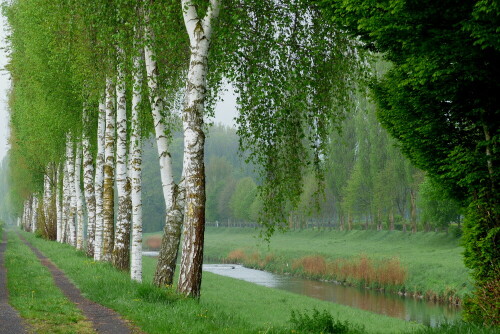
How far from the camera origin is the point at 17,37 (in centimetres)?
3131

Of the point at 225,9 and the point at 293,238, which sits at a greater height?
the point at 225,9

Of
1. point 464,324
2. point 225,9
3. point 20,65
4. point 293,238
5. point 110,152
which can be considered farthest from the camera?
point 293,238

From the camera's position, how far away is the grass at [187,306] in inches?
373

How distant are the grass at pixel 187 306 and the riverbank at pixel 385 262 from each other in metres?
5.18

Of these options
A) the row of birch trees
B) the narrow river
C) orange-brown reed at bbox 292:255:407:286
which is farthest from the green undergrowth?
orange-brown reed at bbox 292:255:407:286

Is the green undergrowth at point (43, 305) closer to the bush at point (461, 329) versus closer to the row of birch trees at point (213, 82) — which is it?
the row of birch trees at point (213, 82)

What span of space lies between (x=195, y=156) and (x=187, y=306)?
328cm

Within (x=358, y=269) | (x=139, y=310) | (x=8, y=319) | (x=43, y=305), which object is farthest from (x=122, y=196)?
(x=358, y=269)

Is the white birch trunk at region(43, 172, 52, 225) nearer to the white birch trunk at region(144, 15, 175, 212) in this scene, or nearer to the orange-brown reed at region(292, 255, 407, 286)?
the orange-brown reed at region(292, 255, 407, 286)

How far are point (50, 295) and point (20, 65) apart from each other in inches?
847

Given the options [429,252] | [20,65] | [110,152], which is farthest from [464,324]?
[429,252]

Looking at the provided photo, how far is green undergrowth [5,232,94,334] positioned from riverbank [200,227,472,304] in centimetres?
769

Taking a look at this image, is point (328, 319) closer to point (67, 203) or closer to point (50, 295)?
point (50, 295)

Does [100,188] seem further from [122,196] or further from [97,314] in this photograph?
[97,314]
